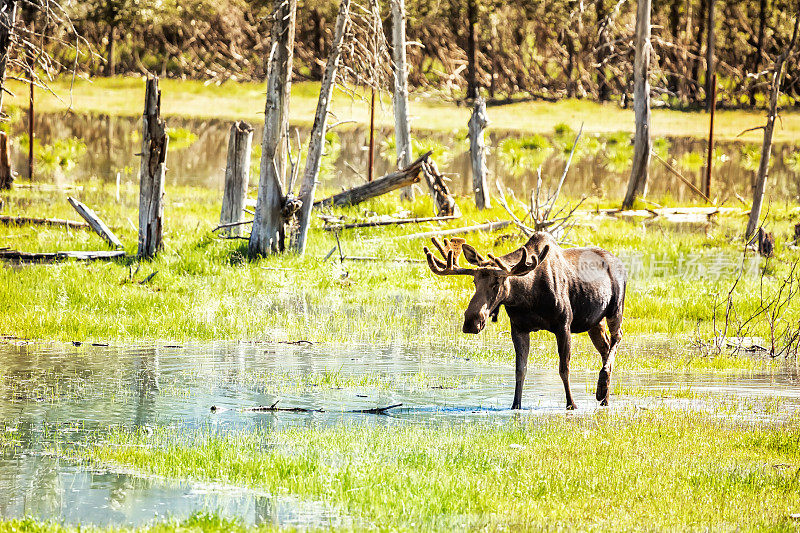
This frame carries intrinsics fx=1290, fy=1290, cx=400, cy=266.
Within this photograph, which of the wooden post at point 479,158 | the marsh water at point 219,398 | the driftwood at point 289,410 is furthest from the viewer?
the wooden post at point 479,158

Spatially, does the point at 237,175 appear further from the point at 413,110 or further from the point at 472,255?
the point at 413,110

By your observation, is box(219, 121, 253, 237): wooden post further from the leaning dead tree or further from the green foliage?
the green foliage

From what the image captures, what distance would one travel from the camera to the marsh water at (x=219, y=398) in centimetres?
838

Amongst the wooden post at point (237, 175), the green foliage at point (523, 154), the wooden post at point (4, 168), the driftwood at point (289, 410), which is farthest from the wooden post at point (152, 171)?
the green foliage at point (523, 154)

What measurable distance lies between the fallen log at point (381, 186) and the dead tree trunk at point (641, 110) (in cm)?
773

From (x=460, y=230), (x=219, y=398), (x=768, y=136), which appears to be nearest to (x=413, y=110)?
(x=768, y=136)

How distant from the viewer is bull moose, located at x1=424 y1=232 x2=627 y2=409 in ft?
33.7

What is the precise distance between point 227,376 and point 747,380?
5301 millimetres

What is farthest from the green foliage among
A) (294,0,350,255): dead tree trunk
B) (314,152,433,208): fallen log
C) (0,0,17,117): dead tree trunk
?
(0,0,17,117): dead tree trunk

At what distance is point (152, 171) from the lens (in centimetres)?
1870

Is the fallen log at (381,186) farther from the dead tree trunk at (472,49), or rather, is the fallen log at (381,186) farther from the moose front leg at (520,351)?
the dead tree trunk at (472,49)

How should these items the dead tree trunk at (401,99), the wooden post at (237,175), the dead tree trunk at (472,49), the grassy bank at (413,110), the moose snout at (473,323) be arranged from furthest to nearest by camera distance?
the dead tree trunk at (472,49) < the grassy bank at (413,110) < the dead tree trunk at (401,99) < the wooden post at (237,175) < the moose snout at (473,323)

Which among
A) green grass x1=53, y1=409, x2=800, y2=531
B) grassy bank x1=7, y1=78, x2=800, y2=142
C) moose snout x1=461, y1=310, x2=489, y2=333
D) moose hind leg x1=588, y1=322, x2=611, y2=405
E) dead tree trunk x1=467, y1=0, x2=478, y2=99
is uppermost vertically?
dead tree trunk x1=467, y1=0, x2=478, y2=99

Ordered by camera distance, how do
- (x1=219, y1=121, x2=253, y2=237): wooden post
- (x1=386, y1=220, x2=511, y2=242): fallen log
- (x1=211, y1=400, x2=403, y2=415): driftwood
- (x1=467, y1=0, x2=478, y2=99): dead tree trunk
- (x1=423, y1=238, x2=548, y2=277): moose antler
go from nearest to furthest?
(x1=423, y1=238, x2=548, y2=277): moose antler
(x1=211, y1=400, x2=403, y2=415): driftwood
(x1=386, y1=220, x2=511, y2=242): fallen log
(x1=219, y1=121, x2=253, y2=237): wooden post
(x1=467, y1=0, x2=478, y2=99): dead tree trunk
